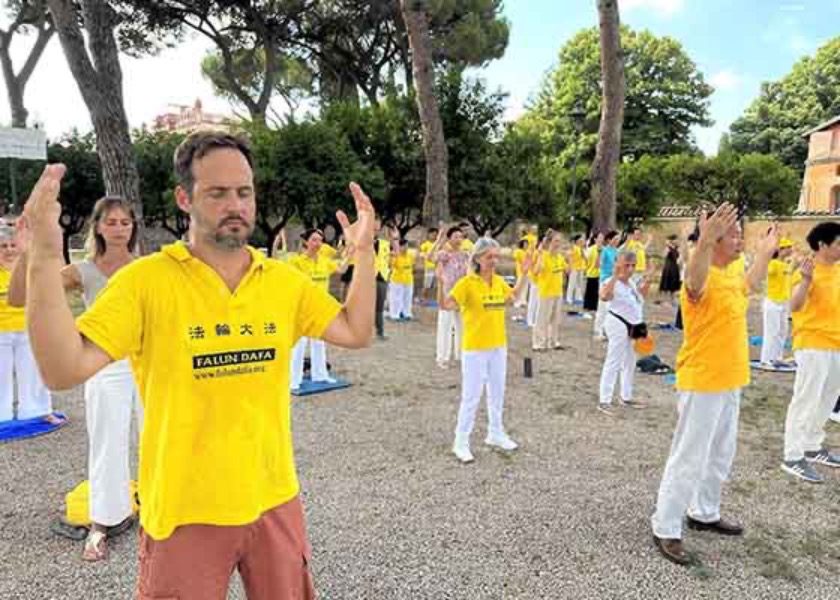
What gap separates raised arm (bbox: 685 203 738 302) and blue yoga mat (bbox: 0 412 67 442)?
19.9 feet

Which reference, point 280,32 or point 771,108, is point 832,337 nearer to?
point 280,32

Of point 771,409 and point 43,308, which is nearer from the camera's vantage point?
point 43,308

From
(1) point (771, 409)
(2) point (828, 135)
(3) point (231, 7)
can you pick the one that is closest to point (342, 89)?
(3) point (231, 7)

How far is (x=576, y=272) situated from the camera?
1571cm

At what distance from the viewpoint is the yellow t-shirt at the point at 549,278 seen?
10.0m

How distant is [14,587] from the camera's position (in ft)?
10.4

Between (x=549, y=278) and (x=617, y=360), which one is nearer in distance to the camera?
(x=617, y=360)

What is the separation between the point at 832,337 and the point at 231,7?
23275 mm

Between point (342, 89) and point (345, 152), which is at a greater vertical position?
point (342, 89)

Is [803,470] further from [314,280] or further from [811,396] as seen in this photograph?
[314,280]

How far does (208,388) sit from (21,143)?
813 cm

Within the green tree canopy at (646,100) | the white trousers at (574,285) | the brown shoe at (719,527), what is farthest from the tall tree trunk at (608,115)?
the green tree canopy at (646,100)

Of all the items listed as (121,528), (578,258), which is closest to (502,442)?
(121,528)

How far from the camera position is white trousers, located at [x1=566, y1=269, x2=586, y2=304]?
15863 millimetres
